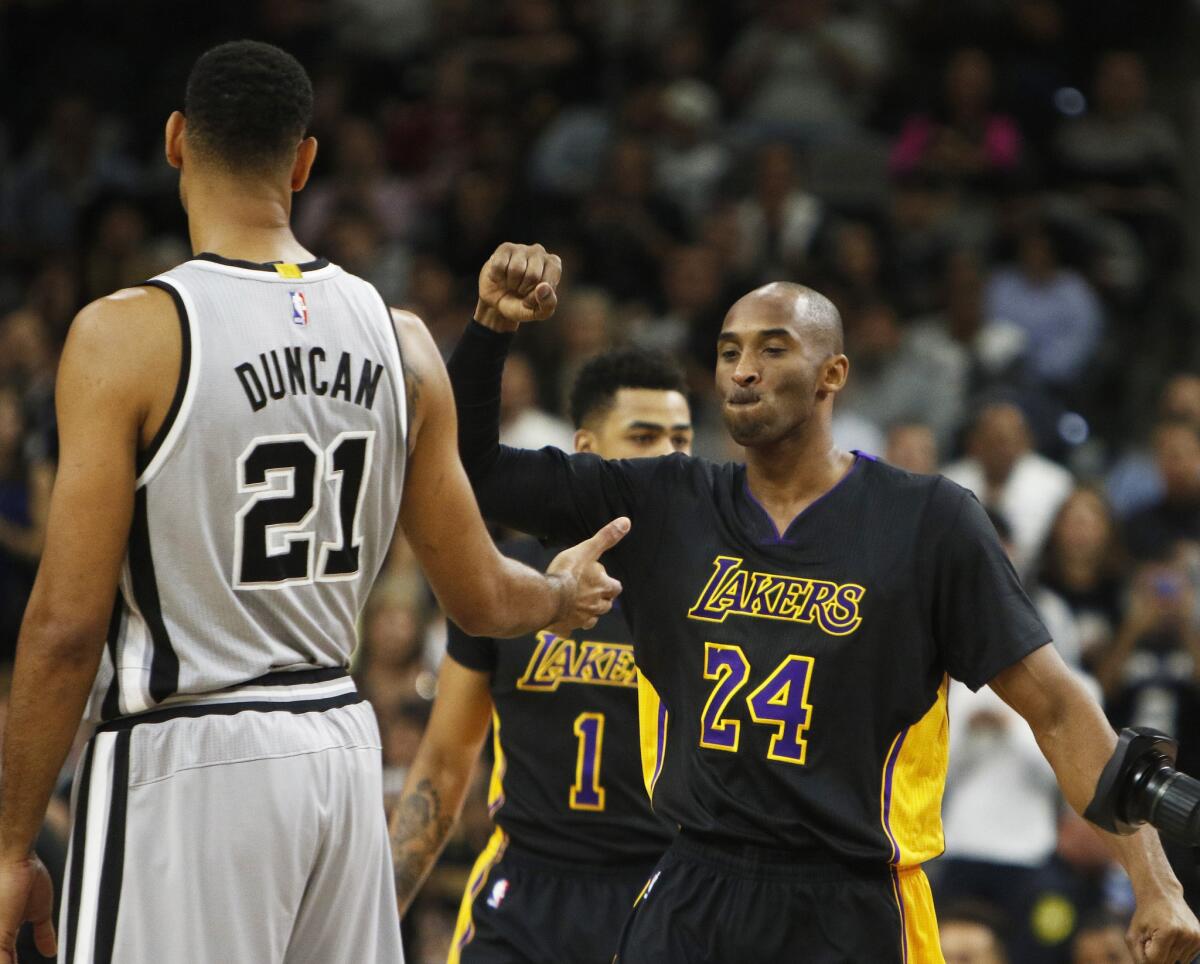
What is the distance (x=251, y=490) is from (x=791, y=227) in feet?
30.5

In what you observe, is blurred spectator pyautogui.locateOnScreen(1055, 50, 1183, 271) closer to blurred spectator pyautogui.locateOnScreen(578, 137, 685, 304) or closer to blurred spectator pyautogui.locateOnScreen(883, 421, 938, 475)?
blurred spectator pyautogui.locateOnScreen(578, 137, 685, 304)

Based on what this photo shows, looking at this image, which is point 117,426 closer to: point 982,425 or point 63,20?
point 982,425

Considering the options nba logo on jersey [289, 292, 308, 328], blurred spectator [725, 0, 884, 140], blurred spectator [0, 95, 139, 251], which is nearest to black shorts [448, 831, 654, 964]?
nba logo on jersey [289, 292, 308, 328]

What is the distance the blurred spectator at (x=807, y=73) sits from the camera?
13.7 metres

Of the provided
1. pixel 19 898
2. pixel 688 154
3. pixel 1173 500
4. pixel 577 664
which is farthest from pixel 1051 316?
pixel 19 898

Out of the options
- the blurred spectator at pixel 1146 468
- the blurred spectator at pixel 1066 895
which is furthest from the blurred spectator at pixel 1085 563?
the blurred spectator at pixel 1066 895

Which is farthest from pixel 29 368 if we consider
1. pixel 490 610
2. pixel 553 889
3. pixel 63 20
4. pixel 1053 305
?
pixel 490 610

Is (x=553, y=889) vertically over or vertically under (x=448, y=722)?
under

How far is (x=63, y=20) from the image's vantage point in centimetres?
1638

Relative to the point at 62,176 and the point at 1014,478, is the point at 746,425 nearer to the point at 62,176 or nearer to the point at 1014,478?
the point at 1014,478

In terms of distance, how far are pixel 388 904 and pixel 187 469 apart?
3.55ft

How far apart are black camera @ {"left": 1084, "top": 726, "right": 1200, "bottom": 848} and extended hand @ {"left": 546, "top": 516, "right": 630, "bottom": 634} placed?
1242 mm

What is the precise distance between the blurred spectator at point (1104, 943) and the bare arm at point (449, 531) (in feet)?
12.5

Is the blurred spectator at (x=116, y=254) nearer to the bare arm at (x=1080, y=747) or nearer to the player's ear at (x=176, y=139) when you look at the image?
the player's ear at (x=176, y=139)
